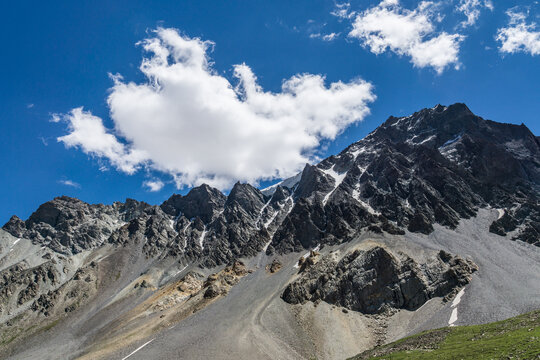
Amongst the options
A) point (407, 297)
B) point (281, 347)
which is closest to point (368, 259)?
point (407, 297)

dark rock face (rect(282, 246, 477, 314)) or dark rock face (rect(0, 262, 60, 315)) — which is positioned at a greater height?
dark rock face (rect(0, 262, 60, 315))

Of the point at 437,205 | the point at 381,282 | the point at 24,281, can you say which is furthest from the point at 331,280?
the point at 24,281

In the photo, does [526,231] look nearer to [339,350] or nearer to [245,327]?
[339,350]

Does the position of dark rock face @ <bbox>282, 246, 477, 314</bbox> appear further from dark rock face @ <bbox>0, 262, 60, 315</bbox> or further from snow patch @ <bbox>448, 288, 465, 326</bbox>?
dark rock face @ <bbox>0, 262, 60, 315</bbox>

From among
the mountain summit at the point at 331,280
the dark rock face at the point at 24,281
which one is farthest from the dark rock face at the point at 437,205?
the dark rock face at the point at 24,281

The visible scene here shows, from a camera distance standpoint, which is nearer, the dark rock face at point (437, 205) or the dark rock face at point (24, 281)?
the dark rock face at point (437, 205)

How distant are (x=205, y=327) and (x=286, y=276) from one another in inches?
1780

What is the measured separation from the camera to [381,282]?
4405 inches

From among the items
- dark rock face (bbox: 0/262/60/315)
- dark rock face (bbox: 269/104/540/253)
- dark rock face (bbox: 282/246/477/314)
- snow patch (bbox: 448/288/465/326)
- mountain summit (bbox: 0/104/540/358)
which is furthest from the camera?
dark rock face (bbox: 0/262/60/315)

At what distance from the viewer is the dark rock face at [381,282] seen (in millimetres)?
105375

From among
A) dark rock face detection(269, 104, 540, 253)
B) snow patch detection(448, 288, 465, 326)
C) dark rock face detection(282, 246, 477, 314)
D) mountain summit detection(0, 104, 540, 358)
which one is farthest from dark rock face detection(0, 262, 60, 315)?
snow patch detection(448, 288, 465, 326)

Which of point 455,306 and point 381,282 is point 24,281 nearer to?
point 381,282

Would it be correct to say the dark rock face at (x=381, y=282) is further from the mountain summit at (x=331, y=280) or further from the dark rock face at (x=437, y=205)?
the dark rock face at (x=437, y=205)

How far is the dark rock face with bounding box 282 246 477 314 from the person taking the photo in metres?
105
